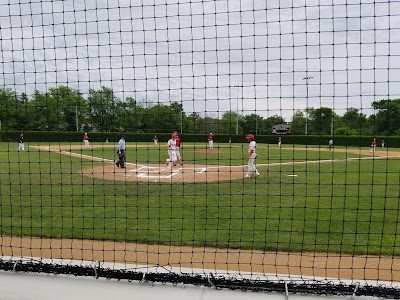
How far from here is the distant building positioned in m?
6.62

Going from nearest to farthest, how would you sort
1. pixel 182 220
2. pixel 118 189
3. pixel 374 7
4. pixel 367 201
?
pixel 374 7
pixel 182 220
pixel 367 201
pixel 118 189

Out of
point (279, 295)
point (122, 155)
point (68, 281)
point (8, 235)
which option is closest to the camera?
point (279, 295)

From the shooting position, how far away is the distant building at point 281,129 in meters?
6.62

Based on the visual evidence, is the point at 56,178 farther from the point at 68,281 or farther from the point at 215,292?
the point at 215,292

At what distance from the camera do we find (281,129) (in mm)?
6812

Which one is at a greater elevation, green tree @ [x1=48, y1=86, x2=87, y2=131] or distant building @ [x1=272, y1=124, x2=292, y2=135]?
green tree @ [x1=48, y1=86, x2=87, y2=131]

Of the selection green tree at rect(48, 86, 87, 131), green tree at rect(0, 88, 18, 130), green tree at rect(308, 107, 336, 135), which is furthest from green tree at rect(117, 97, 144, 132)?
green tree at rect(308, 107, 336, 135)

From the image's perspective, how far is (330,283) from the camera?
340 centimetres

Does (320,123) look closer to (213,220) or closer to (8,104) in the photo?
(213,220)

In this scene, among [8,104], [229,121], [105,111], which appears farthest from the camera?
[8,104]

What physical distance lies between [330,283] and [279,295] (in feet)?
1.72

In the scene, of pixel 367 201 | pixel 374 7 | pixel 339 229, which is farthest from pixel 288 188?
pixel 374 7

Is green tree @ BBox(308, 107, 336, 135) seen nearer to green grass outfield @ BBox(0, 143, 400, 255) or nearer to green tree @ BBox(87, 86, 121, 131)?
green grass outfield @ BBox(0, 143, 400, 255)

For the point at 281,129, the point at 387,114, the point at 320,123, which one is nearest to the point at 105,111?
the point at 281,129
